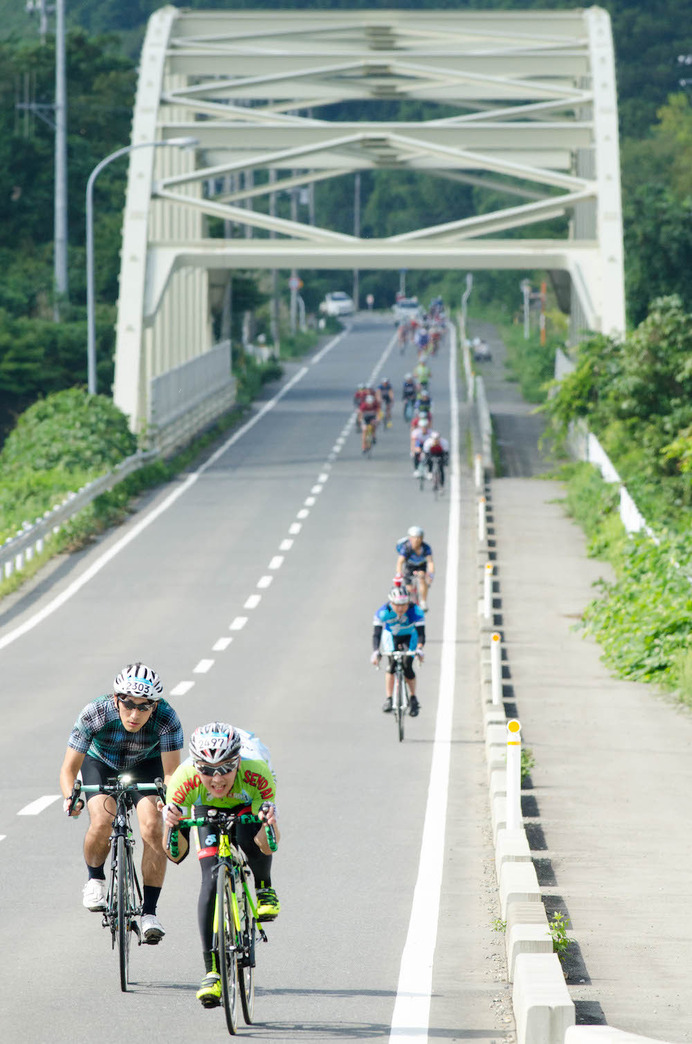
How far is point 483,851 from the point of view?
11820 millimetres

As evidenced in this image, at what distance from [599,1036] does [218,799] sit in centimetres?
223

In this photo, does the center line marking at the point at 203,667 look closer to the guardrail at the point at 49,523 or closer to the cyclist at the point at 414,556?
the cyclist at the point at 414,556

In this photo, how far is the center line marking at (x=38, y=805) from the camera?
1304 cm

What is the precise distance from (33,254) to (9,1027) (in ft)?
231

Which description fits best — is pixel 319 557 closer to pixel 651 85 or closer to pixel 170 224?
pixel 170 224

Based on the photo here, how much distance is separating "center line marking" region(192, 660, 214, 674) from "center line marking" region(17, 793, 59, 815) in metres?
7.12

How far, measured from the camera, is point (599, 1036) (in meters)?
6.31

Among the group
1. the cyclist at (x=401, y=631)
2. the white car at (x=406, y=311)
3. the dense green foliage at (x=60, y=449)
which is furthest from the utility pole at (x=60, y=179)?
the white car at (x=406, y=311)

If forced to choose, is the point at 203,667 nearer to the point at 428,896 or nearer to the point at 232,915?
the point at 428,896

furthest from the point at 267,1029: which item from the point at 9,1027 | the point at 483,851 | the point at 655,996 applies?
the point at 483,851

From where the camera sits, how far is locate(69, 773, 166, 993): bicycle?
8203 millimetres

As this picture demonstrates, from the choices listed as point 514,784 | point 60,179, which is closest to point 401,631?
point 514,784

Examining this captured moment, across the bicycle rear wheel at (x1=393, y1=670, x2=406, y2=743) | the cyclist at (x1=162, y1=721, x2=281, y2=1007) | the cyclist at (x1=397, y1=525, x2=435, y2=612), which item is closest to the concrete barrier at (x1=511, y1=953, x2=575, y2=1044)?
the cyclist at (x1=162, y1=721, x2=281, y2=1007)

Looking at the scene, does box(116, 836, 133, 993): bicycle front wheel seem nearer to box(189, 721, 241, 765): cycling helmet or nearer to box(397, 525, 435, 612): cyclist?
box(189, 721, 241, 765): cycling helmet
